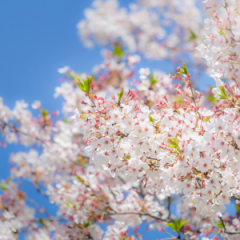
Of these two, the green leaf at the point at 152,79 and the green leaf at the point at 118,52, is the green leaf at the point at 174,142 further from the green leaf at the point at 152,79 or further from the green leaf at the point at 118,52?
the green leaf at the point at 118,52

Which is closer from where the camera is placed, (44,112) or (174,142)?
(174,142)

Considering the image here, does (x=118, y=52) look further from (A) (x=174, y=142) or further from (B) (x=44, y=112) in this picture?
(A) (x=174, y=142)

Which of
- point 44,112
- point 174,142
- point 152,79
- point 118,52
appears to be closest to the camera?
point 174,142

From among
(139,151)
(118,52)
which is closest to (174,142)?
(139,151)

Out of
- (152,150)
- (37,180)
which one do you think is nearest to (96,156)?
(152,150)

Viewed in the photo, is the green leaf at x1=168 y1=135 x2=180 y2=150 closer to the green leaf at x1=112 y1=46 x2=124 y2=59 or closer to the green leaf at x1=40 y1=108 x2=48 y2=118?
the green leaf at x1=40 y1=108 x2=48 y2=118

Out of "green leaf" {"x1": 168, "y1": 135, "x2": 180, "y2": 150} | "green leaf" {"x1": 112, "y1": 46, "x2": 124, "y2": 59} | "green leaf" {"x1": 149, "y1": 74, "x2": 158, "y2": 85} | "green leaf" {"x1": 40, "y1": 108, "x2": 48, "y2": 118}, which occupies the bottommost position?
"green leaf" {"x1": 168, "y1": 135, "x2": 180, "y2": 150}

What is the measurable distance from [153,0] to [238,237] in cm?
1608

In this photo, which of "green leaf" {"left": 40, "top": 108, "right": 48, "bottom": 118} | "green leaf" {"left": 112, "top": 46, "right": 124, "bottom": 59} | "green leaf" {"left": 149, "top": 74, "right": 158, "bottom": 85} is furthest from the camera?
"green leaf" {"left": 112, "top": 46, "right": 124, "bottom": 59}

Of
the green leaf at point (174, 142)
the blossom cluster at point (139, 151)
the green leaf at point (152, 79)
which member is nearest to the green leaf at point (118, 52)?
the blossom cluster at point (139, 151)

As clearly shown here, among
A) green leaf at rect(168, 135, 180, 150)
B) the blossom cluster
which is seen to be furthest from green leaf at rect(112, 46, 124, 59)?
green leaf at rect(168, 135, 180, 150)

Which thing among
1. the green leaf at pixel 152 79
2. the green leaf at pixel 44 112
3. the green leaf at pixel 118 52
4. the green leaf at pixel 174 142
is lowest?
the green leaf at pixel 174 142

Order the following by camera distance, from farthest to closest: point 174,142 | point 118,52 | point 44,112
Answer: point 118,52 → point 44,112 → point 174,142

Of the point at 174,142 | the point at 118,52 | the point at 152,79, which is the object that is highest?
the point at 118,52
